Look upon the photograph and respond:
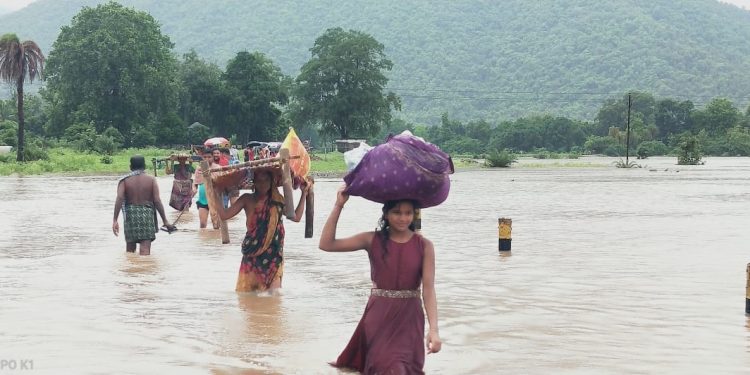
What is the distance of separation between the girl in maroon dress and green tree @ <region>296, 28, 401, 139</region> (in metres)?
90.1

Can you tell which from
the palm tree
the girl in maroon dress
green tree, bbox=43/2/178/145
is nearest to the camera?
the girl in maroon dress

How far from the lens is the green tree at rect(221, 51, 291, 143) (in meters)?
92.0

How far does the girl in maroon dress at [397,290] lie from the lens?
6051 mm

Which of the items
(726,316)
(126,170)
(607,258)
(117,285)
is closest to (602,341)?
(726,316)

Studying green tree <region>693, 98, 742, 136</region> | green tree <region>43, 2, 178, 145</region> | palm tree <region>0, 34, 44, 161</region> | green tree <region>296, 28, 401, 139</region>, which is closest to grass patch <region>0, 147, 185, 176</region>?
palm tree <region>0, 34, 44, 161</region>

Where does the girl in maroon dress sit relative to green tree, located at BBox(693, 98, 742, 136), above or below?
below

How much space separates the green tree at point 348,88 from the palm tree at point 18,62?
139 ft

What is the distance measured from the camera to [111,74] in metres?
82.9

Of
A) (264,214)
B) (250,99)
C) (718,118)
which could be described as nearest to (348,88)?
(250,99)

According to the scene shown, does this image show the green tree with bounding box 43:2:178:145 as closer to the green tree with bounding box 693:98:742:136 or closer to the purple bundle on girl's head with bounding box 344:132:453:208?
the purple bundle on girl's head with bounding box 344:132:453:208

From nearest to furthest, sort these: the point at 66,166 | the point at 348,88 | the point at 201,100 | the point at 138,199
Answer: the point at 138,199
the point at 66,166
the point at 201,100
the point at 348,88

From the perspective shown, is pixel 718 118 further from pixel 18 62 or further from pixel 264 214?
pixel 264 214

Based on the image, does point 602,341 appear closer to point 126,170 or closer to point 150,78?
point 126,170

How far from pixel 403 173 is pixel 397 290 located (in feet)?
2.26
